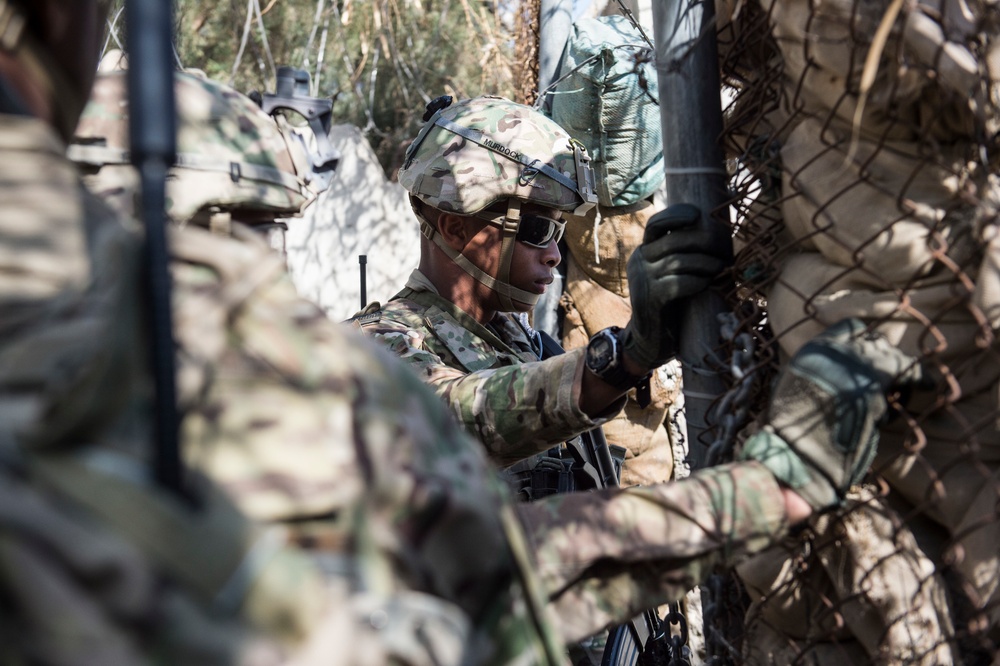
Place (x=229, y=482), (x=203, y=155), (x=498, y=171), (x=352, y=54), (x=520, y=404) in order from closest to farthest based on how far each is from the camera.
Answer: (x=229, y=482) < (x=203, y=155) < (x=520, y=404) < (x=498, y=171) < (x=352, y=54)

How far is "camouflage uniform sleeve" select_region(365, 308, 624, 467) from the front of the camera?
2.65 metres

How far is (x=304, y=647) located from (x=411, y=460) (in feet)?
0.85

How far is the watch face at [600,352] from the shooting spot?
8.07 ft

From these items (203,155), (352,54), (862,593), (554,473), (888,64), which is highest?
(352,54)

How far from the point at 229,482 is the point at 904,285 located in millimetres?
1152

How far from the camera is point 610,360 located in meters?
2.46

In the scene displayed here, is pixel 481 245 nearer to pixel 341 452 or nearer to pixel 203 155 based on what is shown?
pixel 203 155

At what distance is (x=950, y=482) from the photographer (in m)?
1.65

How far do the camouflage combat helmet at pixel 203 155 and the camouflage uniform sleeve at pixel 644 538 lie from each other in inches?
31.5

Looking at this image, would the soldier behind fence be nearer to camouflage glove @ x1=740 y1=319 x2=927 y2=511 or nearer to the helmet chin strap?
camouflage glove @ x1=740 y1=319 x2=927 y2=511

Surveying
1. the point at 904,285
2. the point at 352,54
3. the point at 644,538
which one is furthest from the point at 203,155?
the point at 352,54

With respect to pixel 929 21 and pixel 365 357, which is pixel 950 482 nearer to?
pixel 929 21

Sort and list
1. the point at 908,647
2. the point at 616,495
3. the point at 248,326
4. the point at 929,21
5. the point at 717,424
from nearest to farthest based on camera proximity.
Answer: the point at 248,326
the point at 929,21
the point at 908,647
the point at 616,495
the point at 717,424

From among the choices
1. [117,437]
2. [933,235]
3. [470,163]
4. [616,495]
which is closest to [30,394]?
[117,437]
